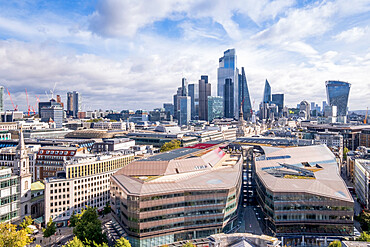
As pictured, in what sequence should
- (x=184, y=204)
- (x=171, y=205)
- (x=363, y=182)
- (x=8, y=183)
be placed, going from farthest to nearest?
Answer: (x=363, y=182)
(x=8, y=183)
(x=184, y=204)
(x=171, y=205)

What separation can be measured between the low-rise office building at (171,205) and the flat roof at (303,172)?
1266 centimetres

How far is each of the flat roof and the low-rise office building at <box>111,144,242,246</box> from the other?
1266cm

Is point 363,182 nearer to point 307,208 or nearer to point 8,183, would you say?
point 307,208

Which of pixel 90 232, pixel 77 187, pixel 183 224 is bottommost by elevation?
pixel 90 232

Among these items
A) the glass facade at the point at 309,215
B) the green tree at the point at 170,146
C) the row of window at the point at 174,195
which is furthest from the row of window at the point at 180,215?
the green tree at the point at 170,146

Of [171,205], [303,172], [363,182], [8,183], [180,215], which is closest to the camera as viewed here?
[171,205]

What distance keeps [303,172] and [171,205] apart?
45540mm

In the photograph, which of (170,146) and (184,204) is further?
(170,146)

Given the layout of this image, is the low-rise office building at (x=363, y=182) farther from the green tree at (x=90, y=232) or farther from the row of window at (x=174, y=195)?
the green tree at (x=90, y=232)

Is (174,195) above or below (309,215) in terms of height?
above

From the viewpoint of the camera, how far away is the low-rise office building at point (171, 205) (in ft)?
208

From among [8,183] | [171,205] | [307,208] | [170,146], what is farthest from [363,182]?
[8,183]

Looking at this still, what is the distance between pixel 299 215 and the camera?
6988 centimetres

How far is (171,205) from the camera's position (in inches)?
A: 2576
